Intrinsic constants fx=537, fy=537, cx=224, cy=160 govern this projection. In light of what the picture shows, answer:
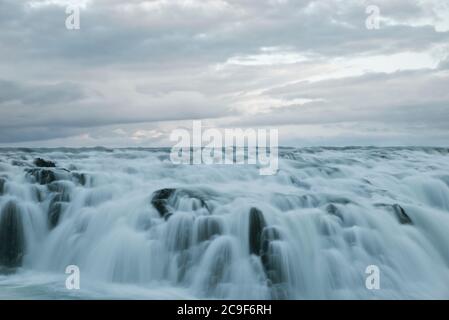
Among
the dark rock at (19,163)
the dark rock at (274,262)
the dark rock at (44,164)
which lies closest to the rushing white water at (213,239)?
the dark rock at (274,262)

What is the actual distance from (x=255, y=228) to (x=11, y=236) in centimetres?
579

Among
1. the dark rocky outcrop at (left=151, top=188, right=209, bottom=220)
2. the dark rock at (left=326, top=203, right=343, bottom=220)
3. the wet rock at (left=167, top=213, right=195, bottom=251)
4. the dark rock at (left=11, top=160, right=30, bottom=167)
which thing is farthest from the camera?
the dark rock at (left=11, top=160, right=30, bottom=167)

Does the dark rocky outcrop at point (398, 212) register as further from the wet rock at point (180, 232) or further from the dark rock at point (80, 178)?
the dark rock at point (80, 178)

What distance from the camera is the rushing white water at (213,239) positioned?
10773mm

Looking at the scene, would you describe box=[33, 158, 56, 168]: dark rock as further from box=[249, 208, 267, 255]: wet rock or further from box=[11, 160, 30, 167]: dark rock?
box=[249, 208, 267, 255]: wet rock

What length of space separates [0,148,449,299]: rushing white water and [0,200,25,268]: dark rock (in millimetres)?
24

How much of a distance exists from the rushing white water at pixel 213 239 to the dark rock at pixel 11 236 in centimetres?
2

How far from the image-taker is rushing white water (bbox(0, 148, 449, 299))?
35.3ft

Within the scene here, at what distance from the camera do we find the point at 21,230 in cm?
1273

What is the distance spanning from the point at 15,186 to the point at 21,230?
162 cm

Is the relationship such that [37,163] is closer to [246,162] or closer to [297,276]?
A: [246,162]

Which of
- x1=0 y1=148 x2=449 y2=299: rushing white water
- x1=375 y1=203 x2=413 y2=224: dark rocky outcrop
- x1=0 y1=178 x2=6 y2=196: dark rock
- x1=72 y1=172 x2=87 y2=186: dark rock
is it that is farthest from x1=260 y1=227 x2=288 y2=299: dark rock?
x1=0 y1=178 x2=6 y2=196: dark rock
